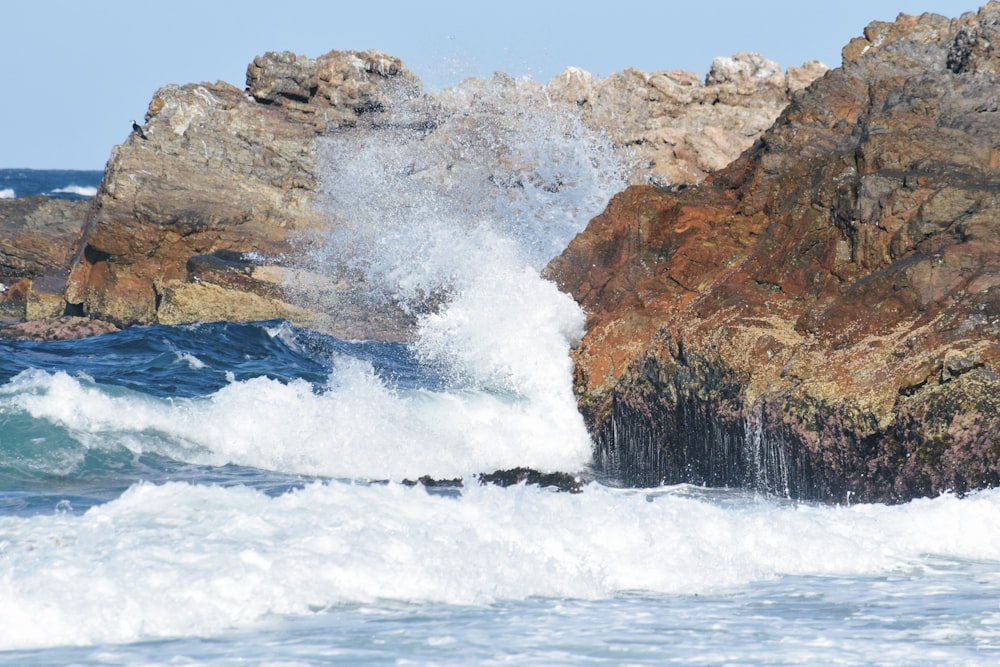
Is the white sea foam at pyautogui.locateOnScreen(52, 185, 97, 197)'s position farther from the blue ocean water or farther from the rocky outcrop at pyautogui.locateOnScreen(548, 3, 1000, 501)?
the rocky outcrop at pyautogui.locateOnScreen(548, 3, 1000, 501)

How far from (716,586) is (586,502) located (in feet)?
3.71

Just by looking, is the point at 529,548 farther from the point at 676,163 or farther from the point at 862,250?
the point at 676,163

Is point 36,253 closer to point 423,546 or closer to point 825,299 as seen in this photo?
point 825,299

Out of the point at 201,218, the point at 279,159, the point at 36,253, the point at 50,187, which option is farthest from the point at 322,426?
the point at 50,187

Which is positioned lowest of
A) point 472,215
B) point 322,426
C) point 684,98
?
point 322,426

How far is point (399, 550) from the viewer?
5.67 m

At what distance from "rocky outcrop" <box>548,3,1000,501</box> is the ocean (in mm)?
444

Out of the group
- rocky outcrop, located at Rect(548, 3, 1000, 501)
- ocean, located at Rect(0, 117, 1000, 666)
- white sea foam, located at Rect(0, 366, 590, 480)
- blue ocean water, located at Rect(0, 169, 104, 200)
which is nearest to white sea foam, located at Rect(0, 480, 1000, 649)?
ocean, located at Rect(0, 117, 1000, 666)

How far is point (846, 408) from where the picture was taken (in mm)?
7836

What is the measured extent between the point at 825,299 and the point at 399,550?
4.69 meters

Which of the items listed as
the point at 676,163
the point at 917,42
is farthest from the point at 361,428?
the point at 676,163

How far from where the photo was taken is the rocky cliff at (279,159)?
19469 mm

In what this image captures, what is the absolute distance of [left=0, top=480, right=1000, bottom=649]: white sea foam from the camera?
4.91 m

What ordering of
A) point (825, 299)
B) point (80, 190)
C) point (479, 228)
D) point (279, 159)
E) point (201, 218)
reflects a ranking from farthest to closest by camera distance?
point (80, 190)
point (279, 159)
point (201, 218)
point (479, 228)
point (825, 299)
